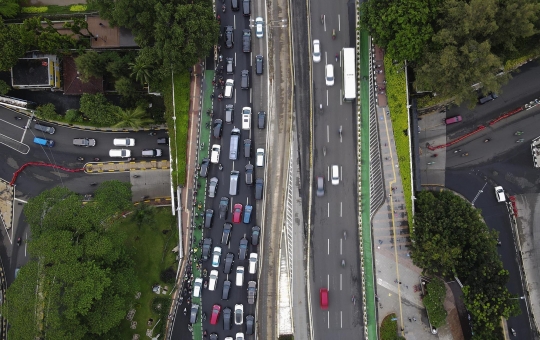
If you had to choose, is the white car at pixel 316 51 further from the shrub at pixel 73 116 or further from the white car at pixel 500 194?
the shrub at pixel 73 116

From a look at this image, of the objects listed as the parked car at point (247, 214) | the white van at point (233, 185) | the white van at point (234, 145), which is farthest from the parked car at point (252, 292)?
the white van at point (234, 145)

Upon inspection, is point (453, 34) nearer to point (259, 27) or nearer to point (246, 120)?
point (259, 27)

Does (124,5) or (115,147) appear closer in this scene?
(124,5)

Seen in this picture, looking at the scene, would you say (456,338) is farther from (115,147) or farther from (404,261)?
(115,147)

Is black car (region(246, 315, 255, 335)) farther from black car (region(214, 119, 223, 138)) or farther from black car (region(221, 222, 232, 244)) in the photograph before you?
black car (region(214, 119, 223, 138))

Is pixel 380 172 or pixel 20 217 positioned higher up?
pixel 380 172

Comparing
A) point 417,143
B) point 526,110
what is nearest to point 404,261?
point 417,143
